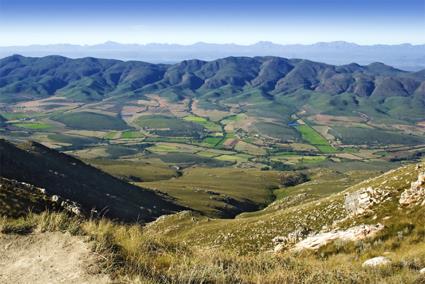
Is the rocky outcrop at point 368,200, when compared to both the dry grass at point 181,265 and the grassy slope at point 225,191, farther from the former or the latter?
the grassy slope at point 225,191

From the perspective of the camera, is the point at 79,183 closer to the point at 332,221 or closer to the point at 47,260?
the point at 332,221

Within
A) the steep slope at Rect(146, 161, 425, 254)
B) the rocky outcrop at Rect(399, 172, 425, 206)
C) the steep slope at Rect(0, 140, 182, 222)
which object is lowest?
the steep slope at Rect(0, 140, 182, 222)

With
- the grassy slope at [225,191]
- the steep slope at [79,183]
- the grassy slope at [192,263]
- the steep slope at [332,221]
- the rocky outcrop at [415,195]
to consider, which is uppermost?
the grassy slope at [192,263]

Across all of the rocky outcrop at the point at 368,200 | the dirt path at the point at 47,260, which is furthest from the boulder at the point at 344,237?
the dirt path at the point at 47,260

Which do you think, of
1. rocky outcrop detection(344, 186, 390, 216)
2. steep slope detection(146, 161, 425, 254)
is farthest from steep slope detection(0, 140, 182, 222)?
rocky outcrop detection(344, 186, 390, 216)

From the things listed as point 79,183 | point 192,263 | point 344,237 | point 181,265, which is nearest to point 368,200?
point 344,237

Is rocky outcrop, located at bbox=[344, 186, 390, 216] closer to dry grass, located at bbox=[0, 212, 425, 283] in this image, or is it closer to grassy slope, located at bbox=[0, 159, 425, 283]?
grassy slope, located at bbox=[0, 159, 425, 283]
